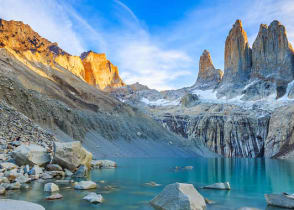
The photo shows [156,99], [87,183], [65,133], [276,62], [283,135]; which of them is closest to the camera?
[87,183]

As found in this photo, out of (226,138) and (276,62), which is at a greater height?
(276,62)

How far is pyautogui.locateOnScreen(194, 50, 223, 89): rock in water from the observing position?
167875 millimetres

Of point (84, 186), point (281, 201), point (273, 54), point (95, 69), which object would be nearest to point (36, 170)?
point (84, 186)

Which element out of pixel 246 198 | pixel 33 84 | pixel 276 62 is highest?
pixel 276 62

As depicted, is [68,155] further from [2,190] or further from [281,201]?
[281,201]

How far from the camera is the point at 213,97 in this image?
14088 cm

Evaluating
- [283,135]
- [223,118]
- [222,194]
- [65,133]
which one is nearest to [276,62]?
[223,118]

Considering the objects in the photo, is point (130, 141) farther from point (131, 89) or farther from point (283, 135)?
point (131, 89)

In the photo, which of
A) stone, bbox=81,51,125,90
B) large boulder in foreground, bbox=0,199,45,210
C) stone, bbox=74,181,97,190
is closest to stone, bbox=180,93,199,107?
stone, bbox=81,51,125,90

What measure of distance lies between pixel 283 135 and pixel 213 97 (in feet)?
187

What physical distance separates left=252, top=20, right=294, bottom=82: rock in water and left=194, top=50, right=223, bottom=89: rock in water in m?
33.3

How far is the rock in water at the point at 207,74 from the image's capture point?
16788 centimetres

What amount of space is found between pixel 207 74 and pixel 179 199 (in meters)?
172

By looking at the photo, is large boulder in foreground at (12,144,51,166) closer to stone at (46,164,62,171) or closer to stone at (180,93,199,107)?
stone at (46,164,62,171)
